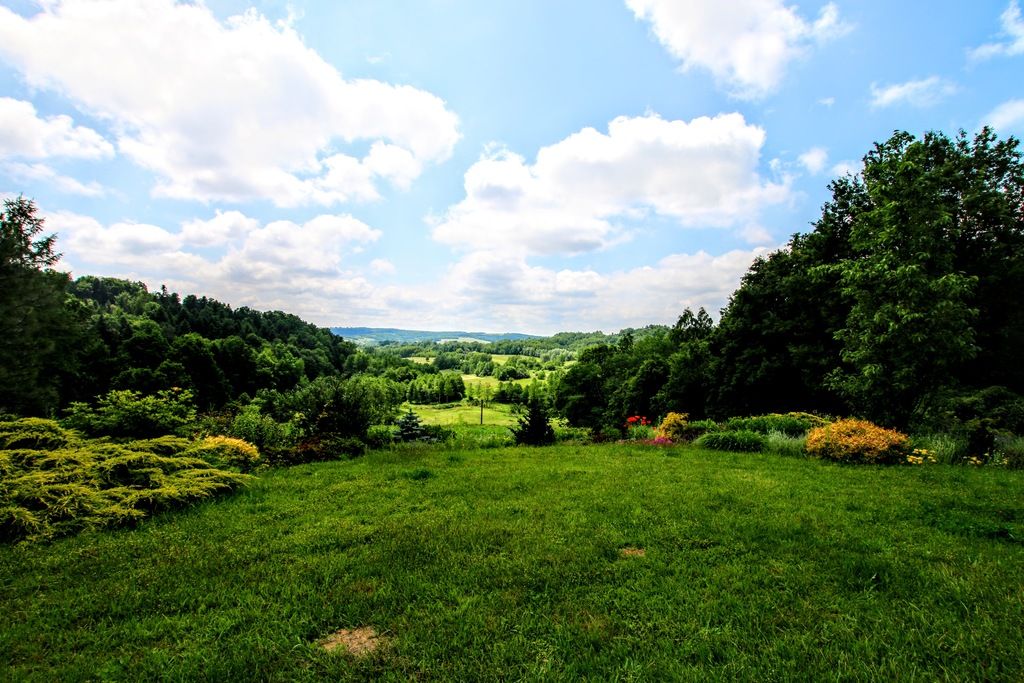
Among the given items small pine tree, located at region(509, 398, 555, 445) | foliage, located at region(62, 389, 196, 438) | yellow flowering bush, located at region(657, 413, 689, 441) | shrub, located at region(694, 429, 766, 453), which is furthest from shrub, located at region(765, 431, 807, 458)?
foliage, located at region(62, 389, 196, 438)

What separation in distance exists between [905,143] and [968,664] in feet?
78.5

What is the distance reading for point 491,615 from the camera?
3791 mm

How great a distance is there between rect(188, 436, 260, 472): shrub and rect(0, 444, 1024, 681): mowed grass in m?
1.77

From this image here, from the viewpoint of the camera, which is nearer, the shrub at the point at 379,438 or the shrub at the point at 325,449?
the shrub at the point at 325,449

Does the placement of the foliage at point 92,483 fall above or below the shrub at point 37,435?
below

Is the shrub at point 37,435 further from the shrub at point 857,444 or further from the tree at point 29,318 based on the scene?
the tree at point 29,318

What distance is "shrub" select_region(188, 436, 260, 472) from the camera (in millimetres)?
8555

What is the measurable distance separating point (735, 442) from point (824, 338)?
13980mm

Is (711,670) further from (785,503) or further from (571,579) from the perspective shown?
(785,503)

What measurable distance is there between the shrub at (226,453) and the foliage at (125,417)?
0.84 metres

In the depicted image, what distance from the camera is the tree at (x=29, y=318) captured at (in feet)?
73.1

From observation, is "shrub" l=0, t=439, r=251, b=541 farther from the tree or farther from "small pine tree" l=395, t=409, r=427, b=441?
the tree

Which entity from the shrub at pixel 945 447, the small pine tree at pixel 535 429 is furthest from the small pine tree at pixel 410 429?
the shrub at pixel 945 447

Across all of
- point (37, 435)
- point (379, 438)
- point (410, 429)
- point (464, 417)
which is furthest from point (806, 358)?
point (464, 417)
